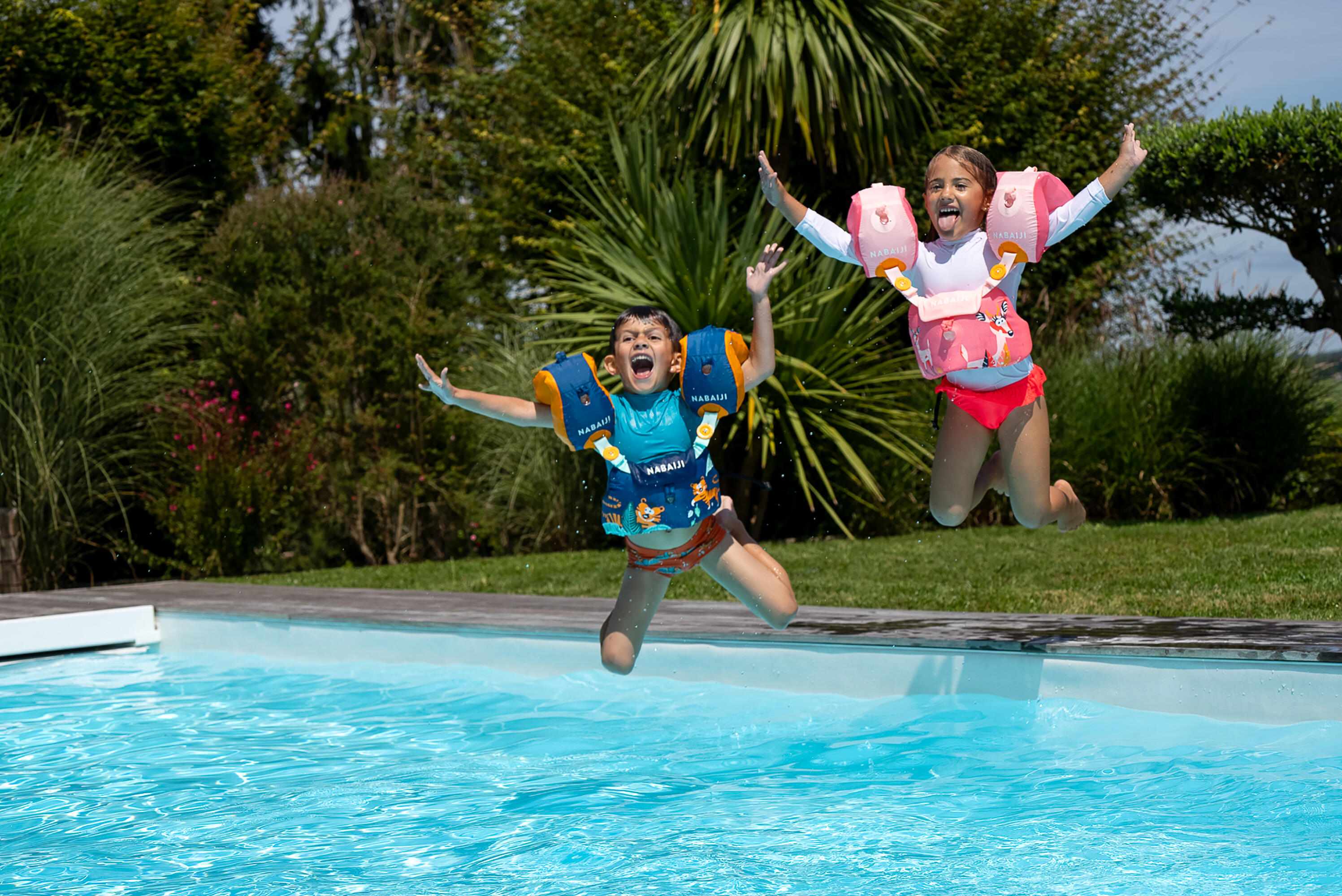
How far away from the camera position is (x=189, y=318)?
12.4 meters

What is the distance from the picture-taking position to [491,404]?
4363 millimetres

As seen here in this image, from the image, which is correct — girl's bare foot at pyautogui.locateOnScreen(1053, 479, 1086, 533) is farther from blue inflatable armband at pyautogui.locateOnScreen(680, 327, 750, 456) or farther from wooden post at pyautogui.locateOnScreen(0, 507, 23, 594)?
wooden post at pyautogui.locateOnScreen(0, 507, 23, 594)

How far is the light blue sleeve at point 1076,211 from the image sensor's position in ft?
15.0

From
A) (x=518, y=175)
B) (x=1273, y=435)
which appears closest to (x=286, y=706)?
(x=1273, y=435)

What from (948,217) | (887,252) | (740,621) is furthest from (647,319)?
(740,621)

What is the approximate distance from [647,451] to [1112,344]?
9419mm

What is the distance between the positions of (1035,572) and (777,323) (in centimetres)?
350

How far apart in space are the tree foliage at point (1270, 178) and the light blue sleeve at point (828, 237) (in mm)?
7107

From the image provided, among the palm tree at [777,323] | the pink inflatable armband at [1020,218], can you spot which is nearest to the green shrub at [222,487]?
the palm tree at [777,323]

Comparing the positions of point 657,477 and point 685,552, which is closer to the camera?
point 657,477

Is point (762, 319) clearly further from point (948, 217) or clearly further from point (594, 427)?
point (948, 217)

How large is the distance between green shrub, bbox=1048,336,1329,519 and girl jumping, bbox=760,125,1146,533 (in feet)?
21.9

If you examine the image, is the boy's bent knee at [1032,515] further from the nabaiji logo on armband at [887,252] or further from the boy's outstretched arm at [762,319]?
the boy's outstretched arm at [762,319]

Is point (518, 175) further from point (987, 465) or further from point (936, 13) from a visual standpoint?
point (987, 465)
